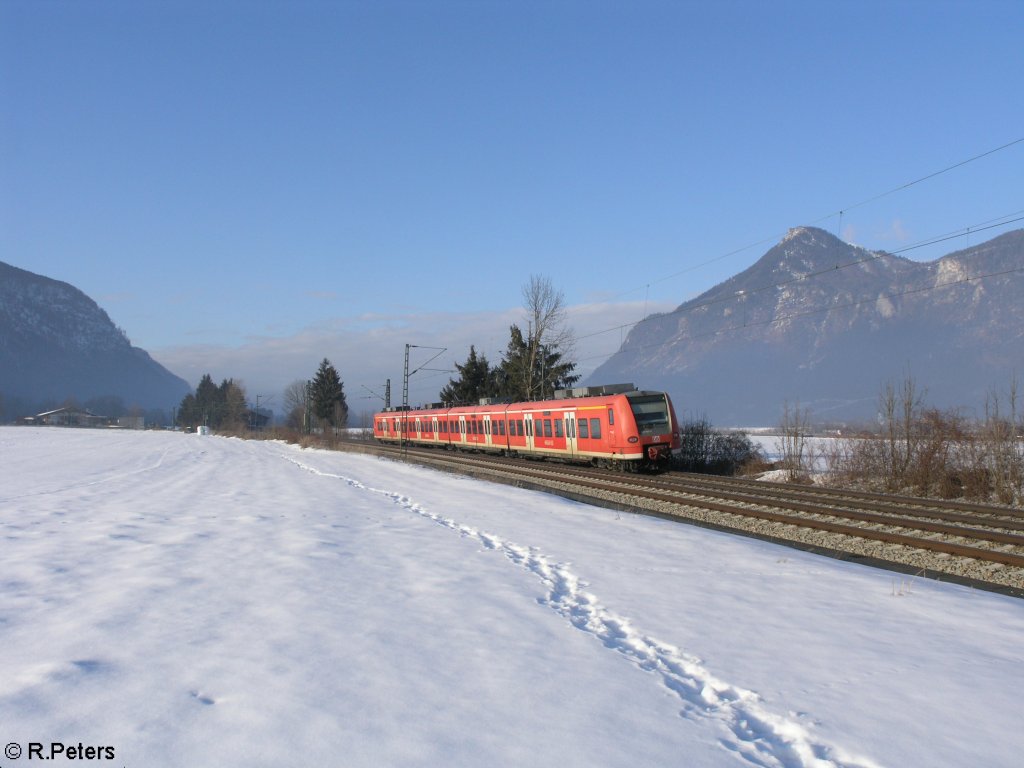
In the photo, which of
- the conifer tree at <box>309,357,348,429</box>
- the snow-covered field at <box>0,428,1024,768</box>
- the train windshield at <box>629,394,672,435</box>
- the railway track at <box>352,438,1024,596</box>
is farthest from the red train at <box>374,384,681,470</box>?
the conifer tree at <box>309,357,348,429</box>

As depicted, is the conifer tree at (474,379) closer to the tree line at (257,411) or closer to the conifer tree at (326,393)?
the tree line at (257,411)

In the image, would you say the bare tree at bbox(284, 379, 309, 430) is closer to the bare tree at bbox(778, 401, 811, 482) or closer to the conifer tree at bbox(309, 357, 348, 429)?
the conifer tree at bbox(309, 357, 348, 429)

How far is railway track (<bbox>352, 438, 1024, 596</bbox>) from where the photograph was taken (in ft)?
35.9

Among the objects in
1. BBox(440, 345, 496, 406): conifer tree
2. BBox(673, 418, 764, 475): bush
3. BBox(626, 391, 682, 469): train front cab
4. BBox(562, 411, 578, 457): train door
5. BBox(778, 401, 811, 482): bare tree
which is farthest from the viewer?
BBox(440, 345, 496, 406): conifer tree

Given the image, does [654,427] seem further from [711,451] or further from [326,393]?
[326,393]

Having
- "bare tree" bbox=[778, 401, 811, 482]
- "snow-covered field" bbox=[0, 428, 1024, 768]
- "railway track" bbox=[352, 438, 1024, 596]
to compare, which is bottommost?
"railway track" bbox=[352, 438, 1024, 596]

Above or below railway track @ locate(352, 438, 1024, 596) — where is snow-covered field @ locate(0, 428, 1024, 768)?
above

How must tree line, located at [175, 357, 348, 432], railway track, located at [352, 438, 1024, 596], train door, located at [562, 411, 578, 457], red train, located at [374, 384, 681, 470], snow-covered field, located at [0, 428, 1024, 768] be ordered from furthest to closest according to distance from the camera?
tree line, located at [175, 357, 348, 432] < train door, located at [562, 411, 578, 457] < red train, located at [374, 384, 681, 470] < railway track, located at [352, 438, 1024, 596] < snow-covered field, located at [0, 428, 1024, 768]

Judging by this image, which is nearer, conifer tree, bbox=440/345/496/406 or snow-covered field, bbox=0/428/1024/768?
snow-covered field, bbox=0/428/1024/768

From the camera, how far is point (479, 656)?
5.45 m

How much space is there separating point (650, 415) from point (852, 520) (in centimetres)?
1194

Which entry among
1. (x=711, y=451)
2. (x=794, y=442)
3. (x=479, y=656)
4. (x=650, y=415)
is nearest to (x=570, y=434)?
(x=650, y=415)

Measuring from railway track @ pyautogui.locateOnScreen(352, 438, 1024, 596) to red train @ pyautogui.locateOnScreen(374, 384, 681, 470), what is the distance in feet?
6.72

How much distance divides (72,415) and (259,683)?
225 metres
